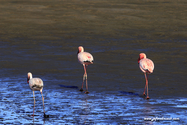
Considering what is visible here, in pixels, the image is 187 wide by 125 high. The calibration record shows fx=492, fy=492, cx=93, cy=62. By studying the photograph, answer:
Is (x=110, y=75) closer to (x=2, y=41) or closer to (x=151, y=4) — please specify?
(x=2, y=41)

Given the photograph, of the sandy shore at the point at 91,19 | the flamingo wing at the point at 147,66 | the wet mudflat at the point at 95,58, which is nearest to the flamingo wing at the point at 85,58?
the wet mudflat at the point at 95,58

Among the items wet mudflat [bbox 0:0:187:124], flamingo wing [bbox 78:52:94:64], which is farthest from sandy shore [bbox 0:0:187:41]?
A: flamingo wing [bbox 78:52:94:64]

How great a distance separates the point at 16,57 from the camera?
64.6ft

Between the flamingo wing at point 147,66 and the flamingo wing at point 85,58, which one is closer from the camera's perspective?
the flamingo wing at point 147,66

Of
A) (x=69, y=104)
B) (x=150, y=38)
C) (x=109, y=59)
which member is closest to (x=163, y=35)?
(x=150, y=38)

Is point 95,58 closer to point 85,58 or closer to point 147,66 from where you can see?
point 85,58

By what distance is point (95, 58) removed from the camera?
1967 cm

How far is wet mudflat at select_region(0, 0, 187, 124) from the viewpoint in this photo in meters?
12.1

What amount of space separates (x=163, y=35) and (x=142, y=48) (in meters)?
3.62

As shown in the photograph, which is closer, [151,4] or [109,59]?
[109,59]

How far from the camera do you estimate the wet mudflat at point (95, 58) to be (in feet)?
39.8

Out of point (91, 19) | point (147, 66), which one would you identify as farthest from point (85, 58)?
point (91, 19)

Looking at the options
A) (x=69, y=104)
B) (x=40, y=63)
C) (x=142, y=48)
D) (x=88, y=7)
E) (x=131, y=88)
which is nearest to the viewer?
(x=69, y=104)

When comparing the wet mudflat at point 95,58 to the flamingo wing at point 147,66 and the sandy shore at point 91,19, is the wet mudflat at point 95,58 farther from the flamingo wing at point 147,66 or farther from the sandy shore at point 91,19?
the flamingo wing at point 147,66
